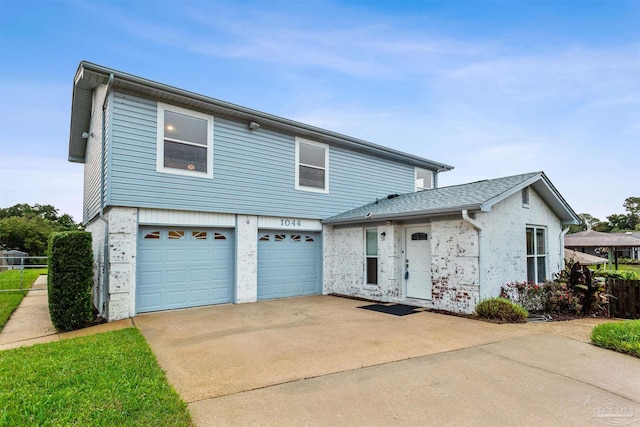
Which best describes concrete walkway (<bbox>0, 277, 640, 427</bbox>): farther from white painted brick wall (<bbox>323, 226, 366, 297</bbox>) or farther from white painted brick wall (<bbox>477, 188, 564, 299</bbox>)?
white painted brick wall (<bbox>323, 226, 366, 297</bbox>)

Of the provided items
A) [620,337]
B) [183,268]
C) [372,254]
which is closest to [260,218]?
[183,268]

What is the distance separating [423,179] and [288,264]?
25.3ft

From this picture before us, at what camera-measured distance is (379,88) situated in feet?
46.3

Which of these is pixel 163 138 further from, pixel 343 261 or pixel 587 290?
pixel 587 290

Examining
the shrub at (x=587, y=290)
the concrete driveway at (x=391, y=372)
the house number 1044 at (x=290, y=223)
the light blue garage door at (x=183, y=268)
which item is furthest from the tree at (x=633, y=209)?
the light blue garage door at (x=183, y=268)

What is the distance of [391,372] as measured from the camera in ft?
13.9

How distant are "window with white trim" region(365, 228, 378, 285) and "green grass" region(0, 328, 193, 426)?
22.6ft

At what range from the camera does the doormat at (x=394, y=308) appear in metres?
8.23

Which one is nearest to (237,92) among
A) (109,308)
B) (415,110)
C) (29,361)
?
(415,110)

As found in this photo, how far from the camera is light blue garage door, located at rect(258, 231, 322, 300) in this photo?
33.1 feet

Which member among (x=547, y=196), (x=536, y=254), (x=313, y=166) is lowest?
(x=536, y=254)

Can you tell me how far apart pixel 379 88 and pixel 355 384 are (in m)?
12.8

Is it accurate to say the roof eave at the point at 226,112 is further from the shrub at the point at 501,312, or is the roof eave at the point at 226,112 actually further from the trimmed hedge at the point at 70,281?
the shrub at the point at 501,312

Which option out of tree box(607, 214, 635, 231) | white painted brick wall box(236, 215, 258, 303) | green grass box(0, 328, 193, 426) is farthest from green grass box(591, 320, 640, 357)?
tree box(607, 214, 635, 231)
